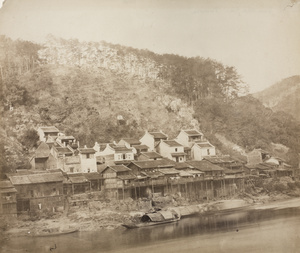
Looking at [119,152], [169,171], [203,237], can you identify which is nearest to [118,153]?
[119,152]

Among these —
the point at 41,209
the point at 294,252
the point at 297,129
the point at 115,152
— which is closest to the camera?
the point at 41,209

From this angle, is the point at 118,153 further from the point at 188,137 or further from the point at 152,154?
the point at 188,137

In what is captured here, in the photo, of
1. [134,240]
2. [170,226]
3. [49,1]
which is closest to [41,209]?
[134,240]

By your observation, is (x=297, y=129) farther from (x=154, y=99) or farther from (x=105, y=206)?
(x=105, y=206)

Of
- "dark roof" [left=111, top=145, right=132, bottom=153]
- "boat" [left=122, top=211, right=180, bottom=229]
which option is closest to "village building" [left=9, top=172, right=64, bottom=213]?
"dark roof" [left=111, top=145, right=132, bottom=153]

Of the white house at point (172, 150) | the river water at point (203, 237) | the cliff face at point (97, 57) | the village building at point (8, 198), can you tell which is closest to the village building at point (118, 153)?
the white house at point (172, 150)

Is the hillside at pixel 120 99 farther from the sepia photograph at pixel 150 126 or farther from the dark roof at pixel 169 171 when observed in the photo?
the dark roof at pixel 169 171

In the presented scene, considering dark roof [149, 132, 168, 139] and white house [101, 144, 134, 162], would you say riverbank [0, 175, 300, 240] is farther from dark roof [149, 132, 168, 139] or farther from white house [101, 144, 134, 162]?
dark roof [149, 132, 168, 139]
